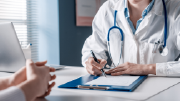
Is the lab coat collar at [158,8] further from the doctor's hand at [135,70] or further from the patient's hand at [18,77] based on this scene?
the patient's hand at [18,77]

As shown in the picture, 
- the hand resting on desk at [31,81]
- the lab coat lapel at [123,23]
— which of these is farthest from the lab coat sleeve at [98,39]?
the hand resting on desk at [31,81]

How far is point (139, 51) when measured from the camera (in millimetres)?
1342

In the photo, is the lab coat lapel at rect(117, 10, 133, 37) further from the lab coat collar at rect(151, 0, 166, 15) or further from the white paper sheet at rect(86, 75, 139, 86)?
the white paper sheet at rect(86, 75, 139, 86)

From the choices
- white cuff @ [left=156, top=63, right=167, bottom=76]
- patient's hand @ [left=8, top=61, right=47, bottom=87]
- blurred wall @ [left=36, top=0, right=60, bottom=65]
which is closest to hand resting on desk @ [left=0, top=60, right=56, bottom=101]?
patient's hand @ [left=8, top=61, right=47, bottom=87]

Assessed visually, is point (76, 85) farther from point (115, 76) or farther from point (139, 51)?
point (139, 51)

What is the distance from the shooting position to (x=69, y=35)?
262cm

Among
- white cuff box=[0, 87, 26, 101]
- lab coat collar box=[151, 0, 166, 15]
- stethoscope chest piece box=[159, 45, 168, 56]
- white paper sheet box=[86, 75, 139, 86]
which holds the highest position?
lab coat collar box=[151, 0, 166, 15]

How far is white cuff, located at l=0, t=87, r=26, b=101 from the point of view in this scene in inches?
19.4

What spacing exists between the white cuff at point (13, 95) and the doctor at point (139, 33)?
0.62 meters

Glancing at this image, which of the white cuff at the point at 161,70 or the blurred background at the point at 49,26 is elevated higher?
the blurred background at the point at 49,26

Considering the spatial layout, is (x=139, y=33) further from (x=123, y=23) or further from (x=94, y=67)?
(x=94, y=67)

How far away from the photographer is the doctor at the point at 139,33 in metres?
1.29

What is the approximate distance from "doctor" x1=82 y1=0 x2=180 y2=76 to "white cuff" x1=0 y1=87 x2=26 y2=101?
0.62 meters

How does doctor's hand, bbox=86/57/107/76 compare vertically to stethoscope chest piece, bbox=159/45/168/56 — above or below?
below
